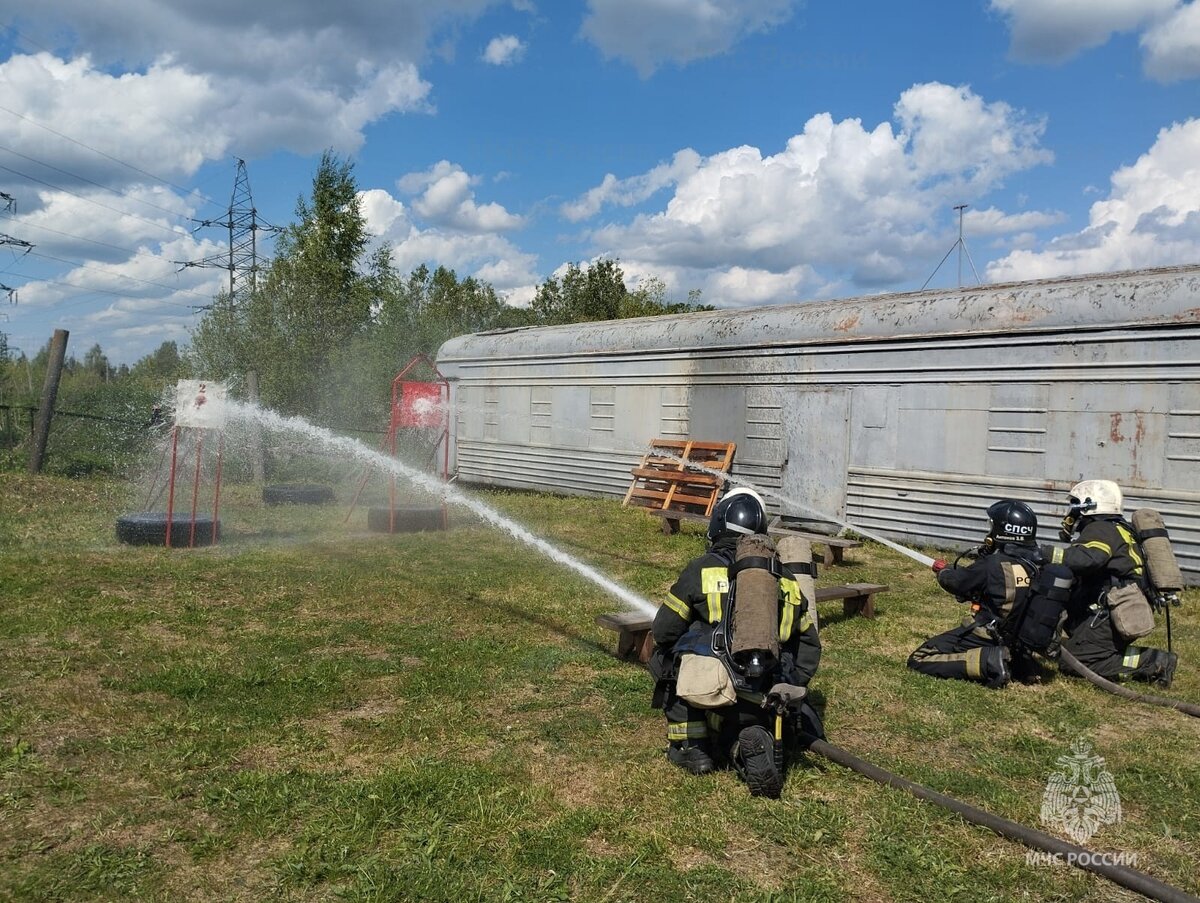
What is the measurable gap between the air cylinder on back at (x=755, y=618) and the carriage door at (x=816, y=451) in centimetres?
915

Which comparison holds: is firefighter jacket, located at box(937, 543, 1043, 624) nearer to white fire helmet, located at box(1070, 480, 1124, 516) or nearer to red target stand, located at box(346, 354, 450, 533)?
white fire helmet, located at box(1070, 480, 1124, 516)

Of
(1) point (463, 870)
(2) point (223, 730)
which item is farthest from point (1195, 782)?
(2) point (223, 730)

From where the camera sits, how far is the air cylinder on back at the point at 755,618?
→ 439 cm

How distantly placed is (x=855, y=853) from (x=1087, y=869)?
102 centimetres

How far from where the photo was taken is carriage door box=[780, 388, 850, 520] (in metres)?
13.3

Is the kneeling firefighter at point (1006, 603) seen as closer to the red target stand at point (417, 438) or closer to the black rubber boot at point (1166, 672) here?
the black rubber boot at point (1166, 672)

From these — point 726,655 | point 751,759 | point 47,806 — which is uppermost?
point 726,655

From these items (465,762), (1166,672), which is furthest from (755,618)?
(1166,672)

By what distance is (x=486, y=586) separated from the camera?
962 centimetres

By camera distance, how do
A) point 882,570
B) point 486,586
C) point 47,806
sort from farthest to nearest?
point 882,570, point 486,586, point 47,806

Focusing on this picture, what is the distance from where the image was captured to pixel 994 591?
659 centimetres

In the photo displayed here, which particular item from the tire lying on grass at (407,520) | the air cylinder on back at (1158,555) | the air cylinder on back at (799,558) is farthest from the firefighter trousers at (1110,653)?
the tire lying on grass at (407,520)

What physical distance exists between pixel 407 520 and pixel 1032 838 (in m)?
10.8

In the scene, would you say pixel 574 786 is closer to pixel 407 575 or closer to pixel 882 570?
pixel 407 575
